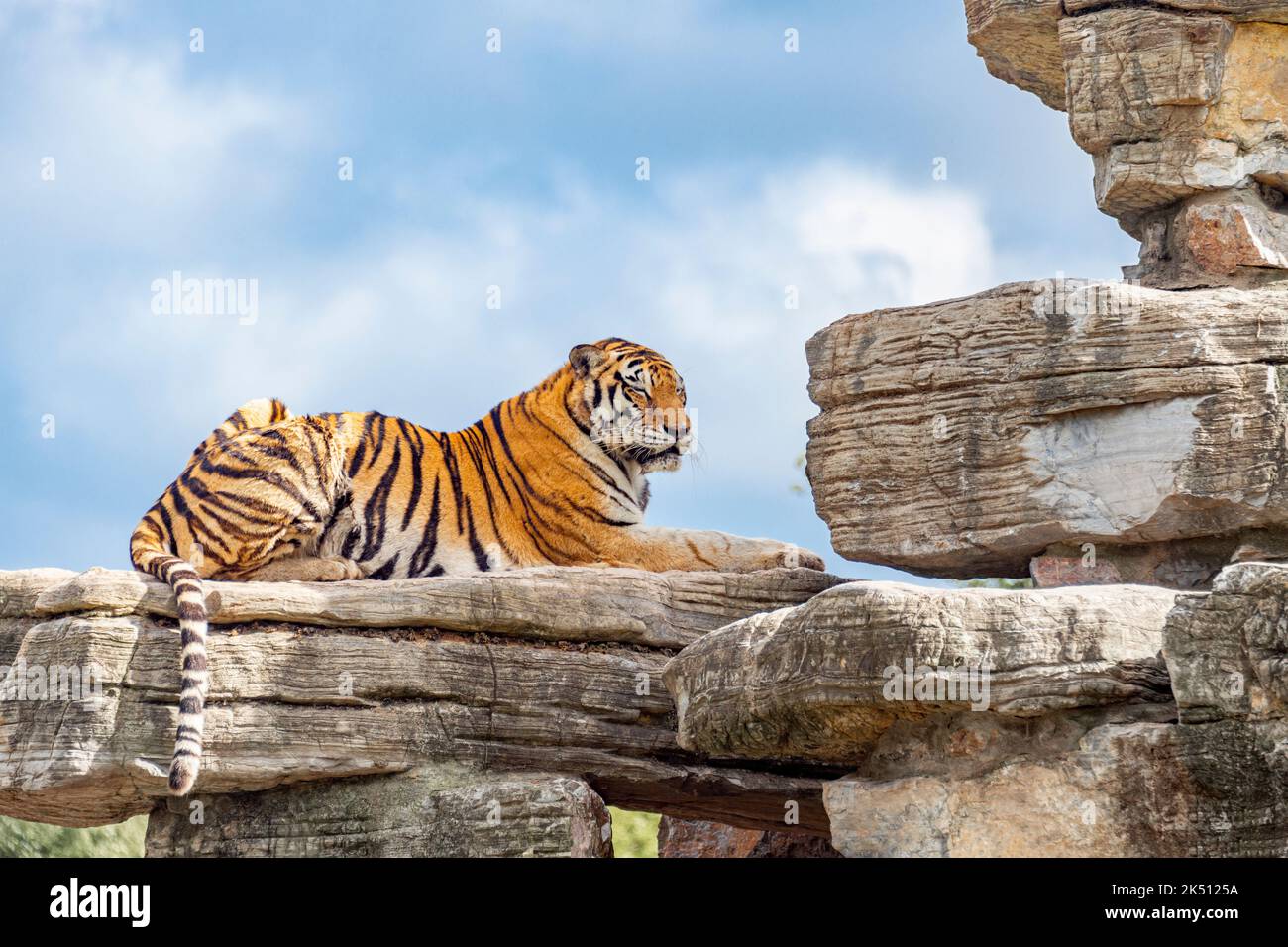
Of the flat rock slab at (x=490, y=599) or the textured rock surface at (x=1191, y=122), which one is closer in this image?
the flat rock slab at (x=490, y=599)

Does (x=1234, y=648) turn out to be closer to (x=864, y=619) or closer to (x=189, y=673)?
(x=864, y=619)

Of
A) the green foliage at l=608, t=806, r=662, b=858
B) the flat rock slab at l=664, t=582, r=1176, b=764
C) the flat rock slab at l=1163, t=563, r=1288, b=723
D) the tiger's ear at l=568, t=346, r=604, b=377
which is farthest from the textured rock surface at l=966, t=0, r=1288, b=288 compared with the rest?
the green foliage at l=608, t=806, r=662, b=858

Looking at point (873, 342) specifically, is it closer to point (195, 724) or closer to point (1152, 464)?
point (1152, 464)

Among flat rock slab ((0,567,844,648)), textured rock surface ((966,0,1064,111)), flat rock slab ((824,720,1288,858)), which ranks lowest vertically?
flat rock slab ((824,720,1288,858))

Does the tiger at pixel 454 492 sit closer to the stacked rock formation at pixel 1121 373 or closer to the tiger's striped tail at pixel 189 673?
the tiger's striped tail at pixel 189 673

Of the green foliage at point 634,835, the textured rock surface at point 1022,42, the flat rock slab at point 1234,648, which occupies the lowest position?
the green foliage at point 634,835

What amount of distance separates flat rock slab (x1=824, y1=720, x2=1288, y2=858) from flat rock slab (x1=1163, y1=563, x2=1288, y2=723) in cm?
10

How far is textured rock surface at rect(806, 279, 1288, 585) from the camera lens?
9180 millimetres

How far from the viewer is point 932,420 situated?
9.66m

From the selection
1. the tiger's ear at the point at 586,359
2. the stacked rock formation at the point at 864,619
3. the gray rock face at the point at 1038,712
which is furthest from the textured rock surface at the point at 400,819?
the tiger's ear at the point at 586,359

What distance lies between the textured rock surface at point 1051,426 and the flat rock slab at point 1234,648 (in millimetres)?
2014

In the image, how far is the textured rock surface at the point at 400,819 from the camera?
897 centimetres

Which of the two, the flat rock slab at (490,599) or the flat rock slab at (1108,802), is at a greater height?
the flat rock slab at (490,599)

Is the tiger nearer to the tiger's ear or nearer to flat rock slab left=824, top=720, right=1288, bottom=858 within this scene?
the tiger's ear
